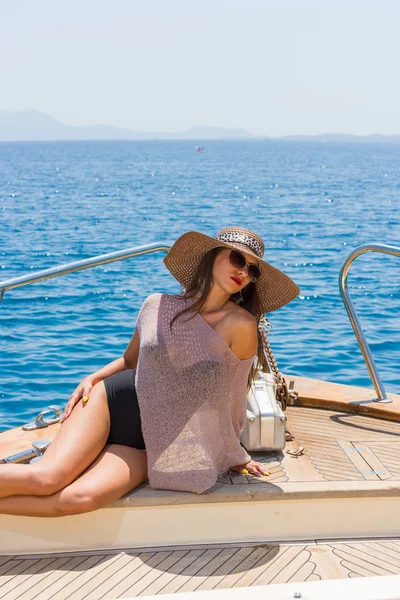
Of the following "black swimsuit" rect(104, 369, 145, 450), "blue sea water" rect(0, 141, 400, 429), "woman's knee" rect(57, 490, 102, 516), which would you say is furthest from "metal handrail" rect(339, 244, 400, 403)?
"blue sea water" rect(0, 141, 400, 429)

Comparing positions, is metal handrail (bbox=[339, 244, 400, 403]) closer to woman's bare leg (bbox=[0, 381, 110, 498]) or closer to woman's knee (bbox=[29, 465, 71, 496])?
woman's bare leg (bbox=[0, 381, 110, 498])

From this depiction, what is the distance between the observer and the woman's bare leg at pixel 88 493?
2.69 metres

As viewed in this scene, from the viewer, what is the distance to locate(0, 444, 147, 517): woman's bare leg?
8.81ft

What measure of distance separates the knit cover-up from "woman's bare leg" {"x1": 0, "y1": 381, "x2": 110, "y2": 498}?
6.1 inches

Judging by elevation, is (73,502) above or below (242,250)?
below

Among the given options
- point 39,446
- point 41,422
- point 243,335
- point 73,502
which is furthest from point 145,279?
point 73,502

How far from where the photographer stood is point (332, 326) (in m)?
10.1

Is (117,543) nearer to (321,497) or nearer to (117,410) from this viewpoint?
(117,410)

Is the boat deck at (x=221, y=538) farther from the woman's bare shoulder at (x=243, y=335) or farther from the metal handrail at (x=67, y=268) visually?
the metal handrail at (x=67, y=268)

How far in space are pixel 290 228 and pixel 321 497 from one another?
20344 mm

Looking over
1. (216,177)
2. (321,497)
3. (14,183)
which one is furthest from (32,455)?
(216,177)

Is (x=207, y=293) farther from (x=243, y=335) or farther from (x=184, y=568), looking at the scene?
(x=184, y=568)

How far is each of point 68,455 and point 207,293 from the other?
0.73m

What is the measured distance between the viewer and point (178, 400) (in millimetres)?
2832
